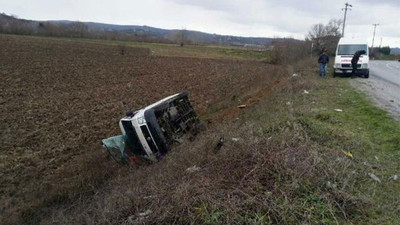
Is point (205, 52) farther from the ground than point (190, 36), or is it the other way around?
point (190, 36)

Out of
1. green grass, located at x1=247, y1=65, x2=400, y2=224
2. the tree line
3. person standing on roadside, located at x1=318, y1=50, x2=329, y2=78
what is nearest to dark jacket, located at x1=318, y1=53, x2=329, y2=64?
person standing on roadside, located at x1=318, y1=50, x2=329, y2=78

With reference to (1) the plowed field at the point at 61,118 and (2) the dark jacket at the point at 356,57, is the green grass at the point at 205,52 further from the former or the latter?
(1) the plowed field at the point at 61,118

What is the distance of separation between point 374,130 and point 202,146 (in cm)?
404

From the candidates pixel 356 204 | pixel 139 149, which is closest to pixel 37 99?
pixel 139 149

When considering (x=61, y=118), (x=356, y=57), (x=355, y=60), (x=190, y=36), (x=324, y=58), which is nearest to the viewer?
(x=61, y=118)

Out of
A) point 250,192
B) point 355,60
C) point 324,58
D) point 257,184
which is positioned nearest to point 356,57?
point 355,60

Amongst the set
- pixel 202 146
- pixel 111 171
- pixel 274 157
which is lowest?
pixel 111 171

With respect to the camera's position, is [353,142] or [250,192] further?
[353,142]

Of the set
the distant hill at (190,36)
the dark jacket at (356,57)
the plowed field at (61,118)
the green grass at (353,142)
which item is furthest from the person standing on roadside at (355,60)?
the distant hill at (190,36)

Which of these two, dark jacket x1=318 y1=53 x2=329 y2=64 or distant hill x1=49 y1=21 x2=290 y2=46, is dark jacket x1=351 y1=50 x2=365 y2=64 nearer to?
dark jacket x1=318 y1=53 x2=329 y2=64

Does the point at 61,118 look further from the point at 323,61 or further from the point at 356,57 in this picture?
the point at 356,57

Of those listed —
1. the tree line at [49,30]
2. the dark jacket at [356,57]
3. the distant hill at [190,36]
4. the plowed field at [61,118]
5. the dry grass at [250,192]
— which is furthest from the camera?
the distant hill at [190,36]

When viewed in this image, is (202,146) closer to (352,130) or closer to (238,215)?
(238,215)

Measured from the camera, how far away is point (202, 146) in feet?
22.3
